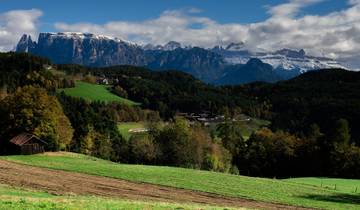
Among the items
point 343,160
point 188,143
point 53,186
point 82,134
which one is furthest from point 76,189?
point 82,134

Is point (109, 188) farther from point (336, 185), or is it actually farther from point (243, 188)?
point (336, 185)

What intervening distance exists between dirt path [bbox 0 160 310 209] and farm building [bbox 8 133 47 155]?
39038 millimetres

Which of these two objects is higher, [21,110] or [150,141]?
[21,110]

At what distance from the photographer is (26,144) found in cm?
9362

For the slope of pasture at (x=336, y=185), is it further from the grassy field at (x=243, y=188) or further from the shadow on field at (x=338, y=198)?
the shadow on field at (x=338, y=198)

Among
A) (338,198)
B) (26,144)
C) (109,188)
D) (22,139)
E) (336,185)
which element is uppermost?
(109,188)

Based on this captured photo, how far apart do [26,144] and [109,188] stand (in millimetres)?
52001

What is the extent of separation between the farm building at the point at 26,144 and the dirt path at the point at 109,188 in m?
39.0

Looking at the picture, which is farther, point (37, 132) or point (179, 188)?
point (37, 132)

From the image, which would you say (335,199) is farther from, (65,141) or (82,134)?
(82,134)

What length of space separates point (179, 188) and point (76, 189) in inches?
473

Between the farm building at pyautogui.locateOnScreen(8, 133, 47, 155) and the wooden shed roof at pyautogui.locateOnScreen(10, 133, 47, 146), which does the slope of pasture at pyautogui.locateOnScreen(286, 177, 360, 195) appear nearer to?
the farm building at pyautogui.locateOnScreen(8, 133, 47, 155)

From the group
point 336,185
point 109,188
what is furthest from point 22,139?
point 336,185

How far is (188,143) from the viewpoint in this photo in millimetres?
109812
